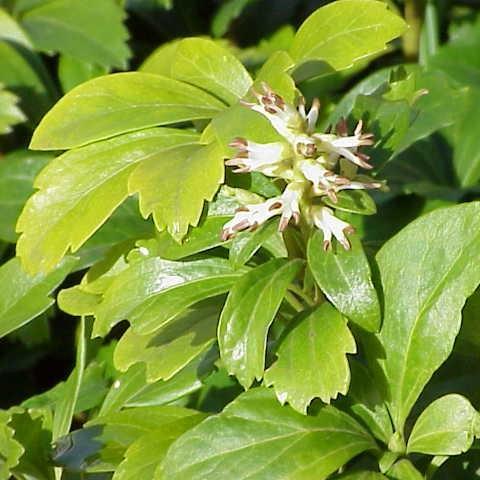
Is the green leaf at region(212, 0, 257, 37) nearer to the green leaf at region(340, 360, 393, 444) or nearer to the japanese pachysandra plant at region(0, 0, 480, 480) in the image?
the japanese pachysandra plant at region(0, 0, 480, 480)

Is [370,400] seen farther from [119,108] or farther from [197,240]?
[119,108]

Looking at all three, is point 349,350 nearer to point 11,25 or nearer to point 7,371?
point 7,371

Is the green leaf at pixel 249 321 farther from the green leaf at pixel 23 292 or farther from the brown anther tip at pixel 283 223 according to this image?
the green leaf at pixel 23 292

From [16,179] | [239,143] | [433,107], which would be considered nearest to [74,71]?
[16,179]

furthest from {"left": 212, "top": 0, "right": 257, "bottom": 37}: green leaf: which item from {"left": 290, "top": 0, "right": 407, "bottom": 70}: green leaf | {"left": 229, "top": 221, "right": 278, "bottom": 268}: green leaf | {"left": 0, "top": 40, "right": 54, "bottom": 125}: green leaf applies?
{"left": 229, "top": 221, "right": 278, "bottom": 268}: green leaf

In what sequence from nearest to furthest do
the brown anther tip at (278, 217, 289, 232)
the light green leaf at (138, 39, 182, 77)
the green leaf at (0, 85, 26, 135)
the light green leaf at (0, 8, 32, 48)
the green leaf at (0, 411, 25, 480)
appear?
the brown anther tip at (278, 217, 289, 232)
the green leaf at (0, 411, 25, 480)
the light green leaf at (138, 39, 182, 77)
the green leaf at (0, 85, 26, 135)
the light green leaf at (0, 8, 32, 48)

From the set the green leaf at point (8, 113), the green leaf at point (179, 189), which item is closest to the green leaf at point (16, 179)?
the green leaf at point (8, 113)
